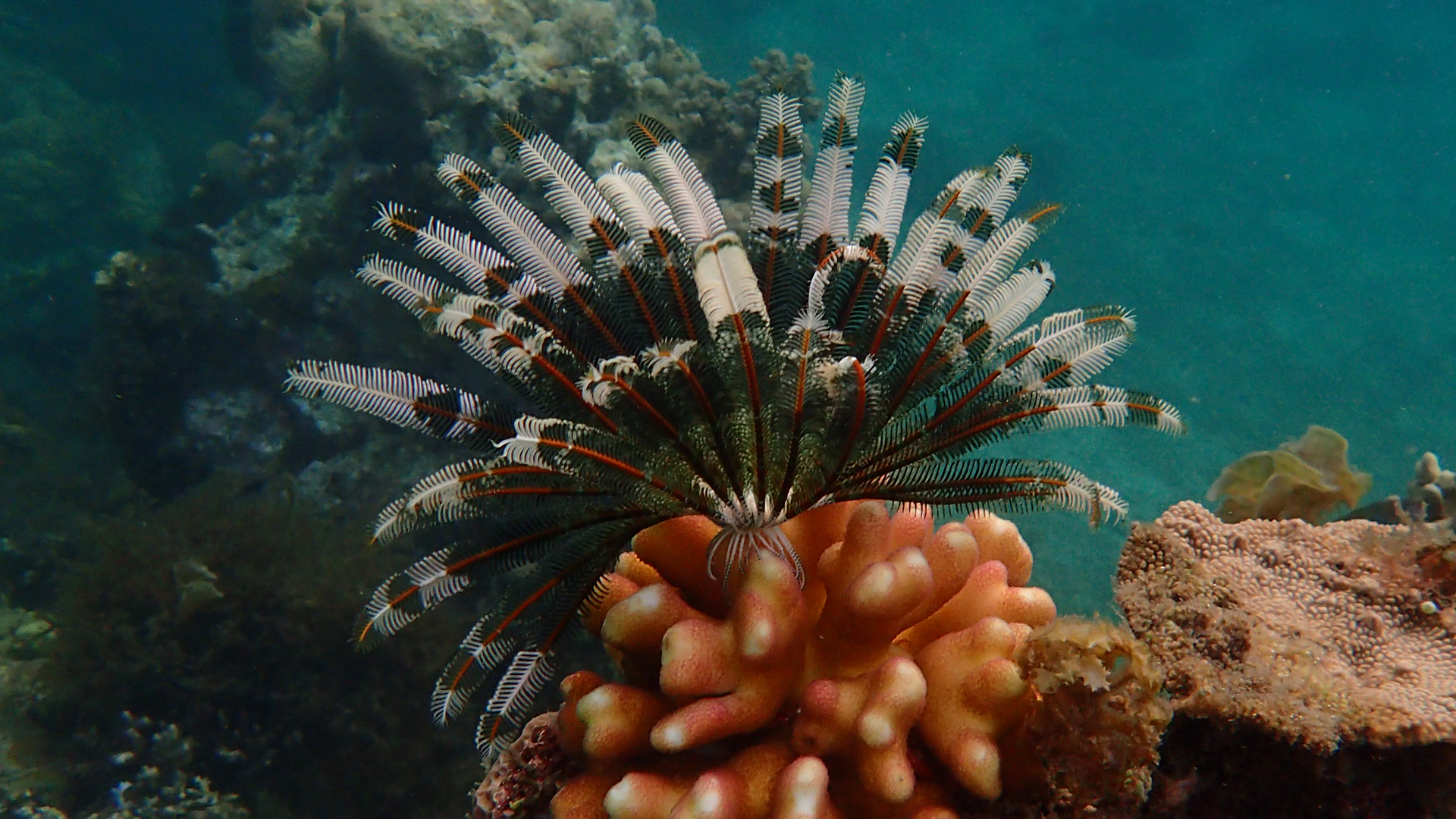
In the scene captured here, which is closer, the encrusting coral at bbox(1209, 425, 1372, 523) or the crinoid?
the crinoid

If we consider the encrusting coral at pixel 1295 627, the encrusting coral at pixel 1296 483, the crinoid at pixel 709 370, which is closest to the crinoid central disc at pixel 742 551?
the crinoid at pixel 709 370

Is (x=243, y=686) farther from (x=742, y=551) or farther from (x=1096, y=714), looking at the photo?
(x=1096, y=714)

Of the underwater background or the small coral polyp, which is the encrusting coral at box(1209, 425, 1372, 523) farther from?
the underwater background

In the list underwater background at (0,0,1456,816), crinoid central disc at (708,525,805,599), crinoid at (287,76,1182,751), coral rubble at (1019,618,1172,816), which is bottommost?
coral rubble at (1019,618,1172,816)

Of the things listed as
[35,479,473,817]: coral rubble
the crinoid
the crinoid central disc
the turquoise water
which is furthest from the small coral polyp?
the turquoise water

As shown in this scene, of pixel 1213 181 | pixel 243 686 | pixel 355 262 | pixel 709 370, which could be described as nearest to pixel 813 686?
pixel 709 370

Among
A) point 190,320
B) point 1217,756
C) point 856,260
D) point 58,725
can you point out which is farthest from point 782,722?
point 190,320

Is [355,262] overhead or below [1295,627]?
overhead
